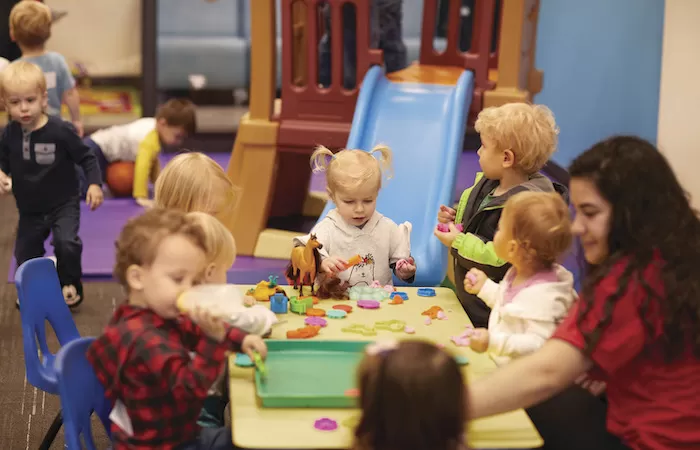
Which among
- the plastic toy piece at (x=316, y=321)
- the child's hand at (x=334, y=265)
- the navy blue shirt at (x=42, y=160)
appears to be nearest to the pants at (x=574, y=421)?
the plastic toy piece at (x=316, y=321)

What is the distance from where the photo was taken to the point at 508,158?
3.07m

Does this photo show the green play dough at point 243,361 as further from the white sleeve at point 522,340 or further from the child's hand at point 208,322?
the white sleeve at point 522,340

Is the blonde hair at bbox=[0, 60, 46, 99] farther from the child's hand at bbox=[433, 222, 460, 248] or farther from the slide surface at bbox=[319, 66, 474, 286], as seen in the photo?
the child's hand at bbox=[433, 222, 460, 248]

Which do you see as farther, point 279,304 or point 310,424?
point 279,304

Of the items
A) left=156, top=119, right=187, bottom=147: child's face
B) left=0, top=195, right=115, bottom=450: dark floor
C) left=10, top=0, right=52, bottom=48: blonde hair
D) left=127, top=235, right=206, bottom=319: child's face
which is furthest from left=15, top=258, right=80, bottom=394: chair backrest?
left=156, top=119, right=187, bottom=147: child's face

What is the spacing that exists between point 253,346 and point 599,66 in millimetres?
4878

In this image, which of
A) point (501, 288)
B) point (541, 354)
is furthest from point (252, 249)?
point (541, 354)

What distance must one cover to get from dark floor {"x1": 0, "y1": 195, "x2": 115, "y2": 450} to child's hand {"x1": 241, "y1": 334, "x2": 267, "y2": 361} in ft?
3.94

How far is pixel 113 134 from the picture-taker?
21.1ft

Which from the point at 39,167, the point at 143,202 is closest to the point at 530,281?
the point at 39,167

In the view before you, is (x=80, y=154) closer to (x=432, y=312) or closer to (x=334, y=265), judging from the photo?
(x=334, y=265)

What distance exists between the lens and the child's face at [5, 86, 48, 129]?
13.2 feet

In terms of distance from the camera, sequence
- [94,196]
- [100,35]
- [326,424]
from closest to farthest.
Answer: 1. [326,424]
2. [94,196]
3. [100,35]

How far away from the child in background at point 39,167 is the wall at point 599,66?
3.09 meters
